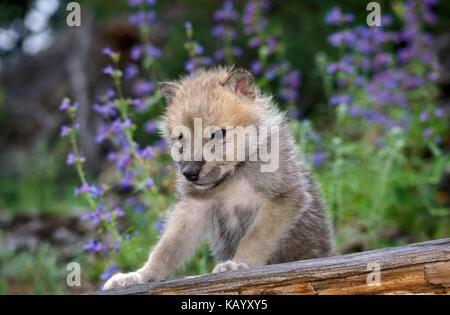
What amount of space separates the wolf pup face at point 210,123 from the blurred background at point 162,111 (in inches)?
29.4

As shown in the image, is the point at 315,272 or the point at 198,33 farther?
the point at 198,33

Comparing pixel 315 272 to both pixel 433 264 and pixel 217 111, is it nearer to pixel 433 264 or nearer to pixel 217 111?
pixel 433 264

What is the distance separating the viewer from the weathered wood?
269cm

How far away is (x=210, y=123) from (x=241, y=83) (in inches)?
17.5

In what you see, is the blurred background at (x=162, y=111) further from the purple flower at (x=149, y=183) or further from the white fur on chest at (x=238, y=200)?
the white fur on chest at (x=238, y=200)

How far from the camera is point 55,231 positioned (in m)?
7.35

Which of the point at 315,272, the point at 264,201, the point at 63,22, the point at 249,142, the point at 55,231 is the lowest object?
the point at 55,231

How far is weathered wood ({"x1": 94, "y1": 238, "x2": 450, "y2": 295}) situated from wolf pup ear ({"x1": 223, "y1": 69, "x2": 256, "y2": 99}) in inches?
49.2

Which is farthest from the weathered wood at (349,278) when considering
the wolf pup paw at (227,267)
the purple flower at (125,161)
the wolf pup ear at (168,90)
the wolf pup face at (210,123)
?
the purple flower at (125,161)

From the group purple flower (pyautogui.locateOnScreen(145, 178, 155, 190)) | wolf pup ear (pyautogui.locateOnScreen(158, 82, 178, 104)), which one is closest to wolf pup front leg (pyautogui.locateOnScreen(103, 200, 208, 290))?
purple flower (pyautogui.locateOnScreen(145, 178, 155, 190))

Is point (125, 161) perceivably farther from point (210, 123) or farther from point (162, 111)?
point (210, 123)

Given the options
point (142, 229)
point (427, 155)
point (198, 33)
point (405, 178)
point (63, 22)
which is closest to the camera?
point (405, 178)

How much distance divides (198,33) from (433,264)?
20.7ft
